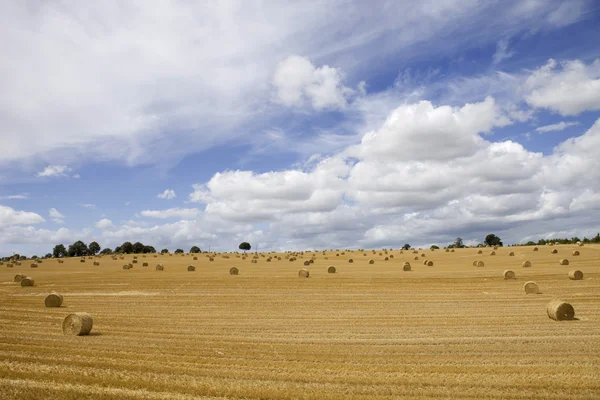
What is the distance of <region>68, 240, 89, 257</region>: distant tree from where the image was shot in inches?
4830

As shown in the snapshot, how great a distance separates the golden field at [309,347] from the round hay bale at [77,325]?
36cm

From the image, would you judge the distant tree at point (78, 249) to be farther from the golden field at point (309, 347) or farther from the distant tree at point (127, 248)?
the golden field at point (309, 347)

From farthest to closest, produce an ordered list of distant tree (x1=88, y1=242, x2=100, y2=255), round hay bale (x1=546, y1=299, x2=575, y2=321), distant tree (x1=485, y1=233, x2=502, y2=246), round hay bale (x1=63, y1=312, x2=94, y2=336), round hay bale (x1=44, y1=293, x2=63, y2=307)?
distant tree (x1=88, y1=242, x2=100, y2=255) < distant tree (x1=485, y1=233, x2=502, y2=246) < round hay bale (x1=44, y1=293, x2=63, y2=307) < round hay bale (x1=546, y1=299, x2=575, y2=321) < round hay bale (x1=63, y1=312, x2=94, y2=336)

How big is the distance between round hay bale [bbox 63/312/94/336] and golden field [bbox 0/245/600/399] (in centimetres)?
36

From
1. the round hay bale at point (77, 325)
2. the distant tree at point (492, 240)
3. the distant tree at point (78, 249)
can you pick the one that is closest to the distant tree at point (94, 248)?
the distant tree at point (78, 249)

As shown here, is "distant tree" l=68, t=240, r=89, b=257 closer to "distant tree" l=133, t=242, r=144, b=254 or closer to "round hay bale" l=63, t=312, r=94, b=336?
"distant tree" l=133, t=242, r=144, b=254

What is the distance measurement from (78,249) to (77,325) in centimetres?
11871

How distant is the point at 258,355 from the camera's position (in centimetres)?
1348

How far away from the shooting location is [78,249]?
12356cm

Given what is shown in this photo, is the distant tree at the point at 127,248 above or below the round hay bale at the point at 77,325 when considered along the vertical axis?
above

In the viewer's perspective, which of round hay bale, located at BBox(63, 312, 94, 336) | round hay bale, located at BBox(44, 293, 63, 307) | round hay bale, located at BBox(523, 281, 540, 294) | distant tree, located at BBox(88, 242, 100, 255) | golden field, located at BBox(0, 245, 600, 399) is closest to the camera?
golden field, located at BBox(0, 245, 600, 399)

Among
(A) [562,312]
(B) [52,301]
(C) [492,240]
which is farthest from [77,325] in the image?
(C) [492,240]

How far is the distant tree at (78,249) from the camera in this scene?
123 metres

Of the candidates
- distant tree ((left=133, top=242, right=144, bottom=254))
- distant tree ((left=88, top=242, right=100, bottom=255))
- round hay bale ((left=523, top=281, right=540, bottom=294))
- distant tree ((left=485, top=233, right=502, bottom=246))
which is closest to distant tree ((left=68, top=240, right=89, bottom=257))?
distant tree ((left=88, top=242, right=100, bottom=255))
